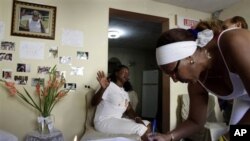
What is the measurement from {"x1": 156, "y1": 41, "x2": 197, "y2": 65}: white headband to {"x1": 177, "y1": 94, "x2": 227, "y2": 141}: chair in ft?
6.13

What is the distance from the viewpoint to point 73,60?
2.50m

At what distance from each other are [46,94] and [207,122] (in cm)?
172

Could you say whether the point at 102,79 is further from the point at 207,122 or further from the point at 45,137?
the point at 207,122

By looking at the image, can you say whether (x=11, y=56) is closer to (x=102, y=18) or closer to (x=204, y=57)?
(x=102, y=18)

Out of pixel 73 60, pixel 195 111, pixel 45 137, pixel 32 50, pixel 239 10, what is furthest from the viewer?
pixel 239 10

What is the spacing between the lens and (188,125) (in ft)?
3.10

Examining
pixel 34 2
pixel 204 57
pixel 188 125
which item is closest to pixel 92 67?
pixel 34 2

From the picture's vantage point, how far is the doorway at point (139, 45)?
9.85 feet

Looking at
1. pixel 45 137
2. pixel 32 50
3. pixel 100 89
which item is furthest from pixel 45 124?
pixel 32 50

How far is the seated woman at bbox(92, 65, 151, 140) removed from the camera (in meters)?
2.20

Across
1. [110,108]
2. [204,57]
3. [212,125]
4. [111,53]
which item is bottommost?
[212,125]

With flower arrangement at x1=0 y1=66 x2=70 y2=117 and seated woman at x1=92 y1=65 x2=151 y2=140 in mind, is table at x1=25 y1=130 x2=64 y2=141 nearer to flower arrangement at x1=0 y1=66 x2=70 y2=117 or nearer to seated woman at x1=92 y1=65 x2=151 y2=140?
flower arrangement at x1=0 y1=66 x2=70 y2=117

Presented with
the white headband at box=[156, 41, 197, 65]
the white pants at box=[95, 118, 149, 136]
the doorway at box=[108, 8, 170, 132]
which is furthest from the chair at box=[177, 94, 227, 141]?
the white headband at box=[156, 41, 197, 65]

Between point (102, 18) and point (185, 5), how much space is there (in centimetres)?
110
